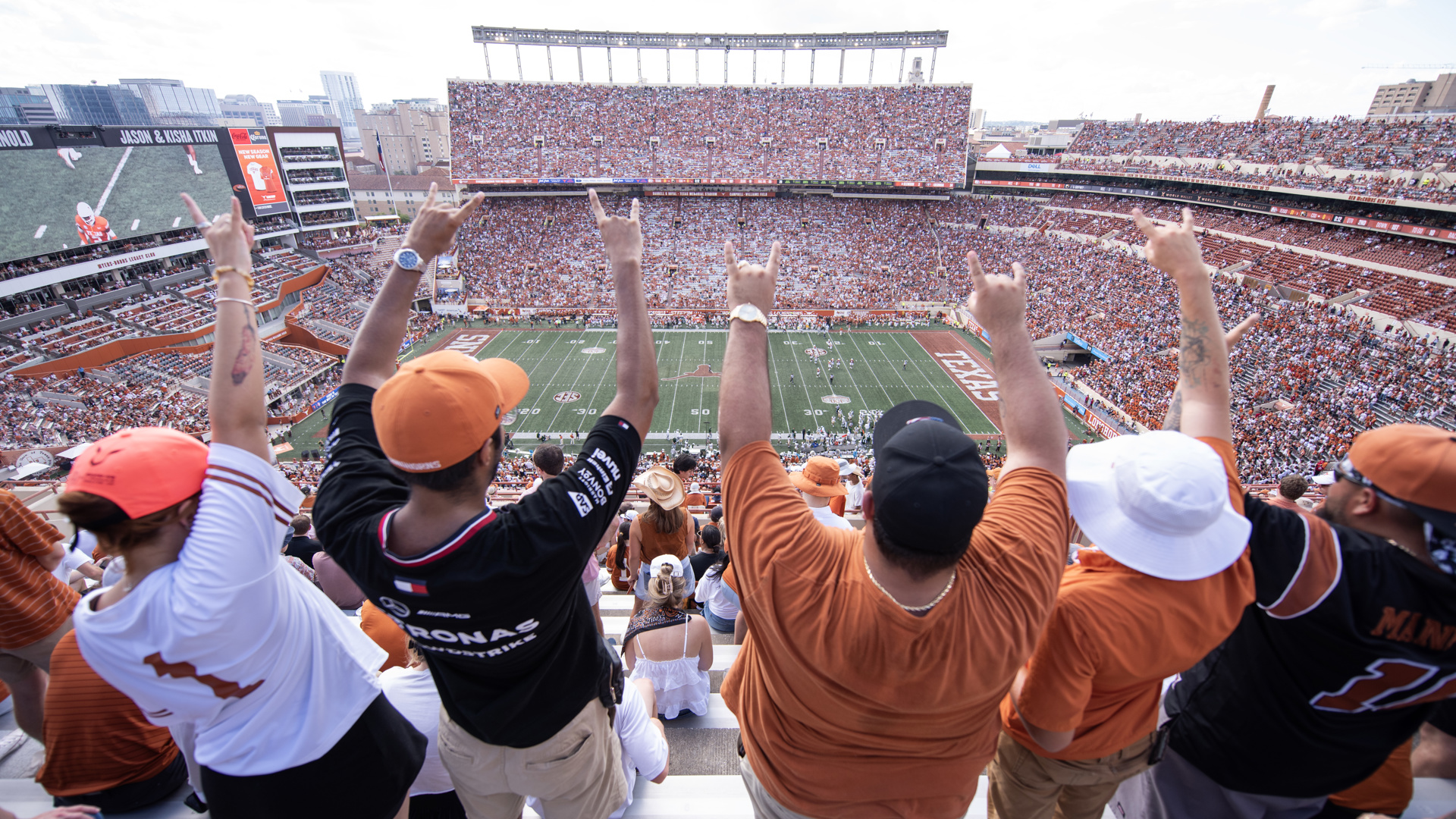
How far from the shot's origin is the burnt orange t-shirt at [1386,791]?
2.13 meters

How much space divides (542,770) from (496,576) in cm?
91

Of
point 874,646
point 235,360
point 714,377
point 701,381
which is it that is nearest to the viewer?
point 874,646

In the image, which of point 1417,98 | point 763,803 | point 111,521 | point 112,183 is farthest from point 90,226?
point 1417,98

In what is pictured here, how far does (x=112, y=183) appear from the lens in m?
27.5

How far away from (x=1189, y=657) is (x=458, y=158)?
46818 millimetres

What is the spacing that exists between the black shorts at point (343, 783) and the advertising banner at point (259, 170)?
42663 mm

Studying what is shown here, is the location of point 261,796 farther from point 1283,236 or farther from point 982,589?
point 1283,236

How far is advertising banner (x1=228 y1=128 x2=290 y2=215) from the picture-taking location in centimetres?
3303

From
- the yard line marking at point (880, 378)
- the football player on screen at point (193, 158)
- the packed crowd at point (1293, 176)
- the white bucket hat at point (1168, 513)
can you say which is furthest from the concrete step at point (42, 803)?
the football player on screen at point (193, 158)

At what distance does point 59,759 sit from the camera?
86.0 inches

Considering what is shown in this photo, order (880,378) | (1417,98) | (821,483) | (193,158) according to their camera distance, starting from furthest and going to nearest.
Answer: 1. (1417,98)
2. (193,158)
3. (880,378)
4. (821,483)

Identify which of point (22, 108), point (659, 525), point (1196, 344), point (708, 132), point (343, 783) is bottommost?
point (659, 525)

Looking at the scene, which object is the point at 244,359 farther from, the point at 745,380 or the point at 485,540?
the point at 745,380

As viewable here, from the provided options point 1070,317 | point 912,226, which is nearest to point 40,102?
point 912,226
